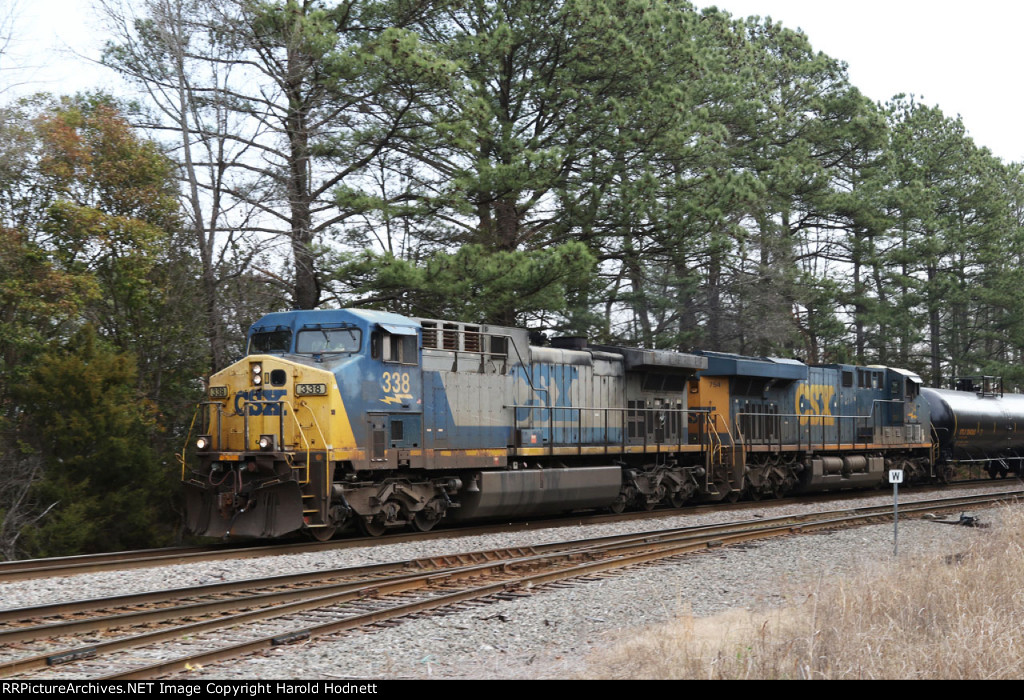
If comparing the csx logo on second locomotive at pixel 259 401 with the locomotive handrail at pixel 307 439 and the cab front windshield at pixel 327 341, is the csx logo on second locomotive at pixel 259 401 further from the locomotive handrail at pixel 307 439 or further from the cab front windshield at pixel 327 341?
the cab front windshield at pixel 327 341

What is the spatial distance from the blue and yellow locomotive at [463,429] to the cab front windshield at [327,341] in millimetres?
22

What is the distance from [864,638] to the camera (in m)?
6.51

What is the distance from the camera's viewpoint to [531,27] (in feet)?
67.1

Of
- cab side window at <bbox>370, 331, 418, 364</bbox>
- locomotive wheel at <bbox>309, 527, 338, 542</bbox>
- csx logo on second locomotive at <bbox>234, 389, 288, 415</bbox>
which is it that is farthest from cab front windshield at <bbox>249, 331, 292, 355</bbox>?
locomotive wheel at <bbox>309, 527, 338, 542</bbox>

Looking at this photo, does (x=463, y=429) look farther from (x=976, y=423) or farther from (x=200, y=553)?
(x=976, y=423)

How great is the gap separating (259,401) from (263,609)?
4.86 metres

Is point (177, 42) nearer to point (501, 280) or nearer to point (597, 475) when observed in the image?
point (501, 280)

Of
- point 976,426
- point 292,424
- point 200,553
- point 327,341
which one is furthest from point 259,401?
point 976,426

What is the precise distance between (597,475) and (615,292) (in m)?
Answer: 10.2

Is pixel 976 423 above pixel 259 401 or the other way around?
the other way around

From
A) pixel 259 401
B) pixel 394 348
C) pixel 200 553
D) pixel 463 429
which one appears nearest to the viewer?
pixel 200 553

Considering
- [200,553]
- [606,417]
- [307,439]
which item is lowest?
[200,553]

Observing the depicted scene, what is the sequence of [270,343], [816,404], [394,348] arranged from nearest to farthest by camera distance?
[394,348]
[270,343]
[816,404]

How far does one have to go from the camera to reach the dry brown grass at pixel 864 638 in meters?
5.81
